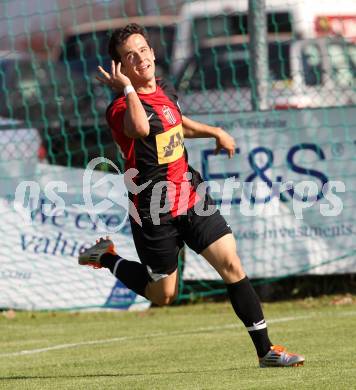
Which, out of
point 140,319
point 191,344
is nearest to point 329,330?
point 191,344

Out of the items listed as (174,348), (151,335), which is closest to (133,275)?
(174,348)

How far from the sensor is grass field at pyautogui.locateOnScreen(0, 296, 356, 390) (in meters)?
5.49

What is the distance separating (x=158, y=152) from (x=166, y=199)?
0.84ft

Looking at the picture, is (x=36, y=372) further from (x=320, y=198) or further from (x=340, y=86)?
(x=340, y=86)

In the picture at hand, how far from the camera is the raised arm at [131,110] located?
564 cm

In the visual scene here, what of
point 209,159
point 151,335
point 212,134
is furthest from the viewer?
point 209,159

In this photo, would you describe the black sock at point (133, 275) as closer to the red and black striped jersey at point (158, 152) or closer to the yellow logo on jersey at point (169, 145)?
the red and black striped jersey at point (158, 152)

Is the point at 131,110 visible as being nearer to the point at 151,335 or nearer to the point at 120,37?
the point at 120,37

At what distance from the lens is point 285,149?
31.3 ft

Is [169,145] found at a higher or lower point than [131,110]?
lower

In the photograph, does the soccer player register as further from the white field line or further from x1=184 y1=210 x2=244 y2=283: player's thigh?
the white field line

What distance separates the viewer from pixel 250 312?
5926 millimetres

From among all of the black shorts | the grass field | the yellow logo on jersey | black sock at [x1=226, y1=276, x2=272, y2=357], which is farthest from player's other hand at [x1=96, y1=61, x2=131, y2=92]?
the grass field

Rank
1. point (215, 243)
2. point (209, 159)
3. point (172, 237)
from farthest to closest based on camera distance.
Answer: point (209, 159) → point (172, 237) → point (215, 243)
